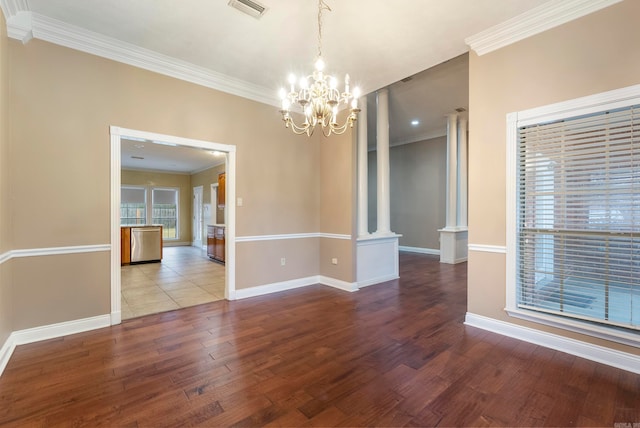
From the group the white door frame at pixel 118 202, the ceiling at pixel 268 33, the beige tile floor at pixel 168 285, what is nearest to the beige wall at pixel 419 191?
the ceiling at pixel 268 33

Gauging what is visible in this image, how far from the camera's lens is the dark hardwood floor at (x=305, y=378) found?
5.76ft

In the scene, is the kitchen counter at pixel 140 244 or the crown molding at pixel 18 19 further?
the kitchen counter at pixel 140 244

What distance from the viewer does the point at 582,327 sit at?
2.45m

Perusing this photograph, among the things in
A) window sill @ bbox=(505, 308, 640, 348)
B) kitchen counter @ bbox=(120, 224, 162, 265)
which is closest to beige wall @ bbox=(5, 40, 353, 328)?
window sill @ bbox=(505, 308, 640, 348)

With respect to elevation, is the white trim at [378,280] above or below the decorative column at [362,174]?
below

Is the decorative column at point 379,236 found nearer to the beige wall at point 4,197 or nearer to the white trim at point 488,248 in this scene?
the white trim at point 488,248

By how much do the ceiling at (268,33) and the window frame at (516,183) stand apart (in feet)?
3.07

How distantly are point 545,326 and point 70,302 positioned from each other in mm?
4711

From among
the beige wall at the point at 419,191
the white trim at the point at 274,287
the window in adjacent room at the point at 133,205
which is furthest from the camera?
the window in adjacent room at the point at 133,205

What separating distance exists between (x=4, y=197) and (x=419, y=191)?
8558mm

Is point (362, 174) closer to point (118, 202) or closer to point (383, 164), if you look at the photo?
point (383, 164)

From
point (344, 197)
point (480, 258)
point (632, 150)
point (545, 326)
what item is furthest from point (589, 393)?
point (344, 197)

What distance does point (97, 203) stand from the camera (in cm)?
307

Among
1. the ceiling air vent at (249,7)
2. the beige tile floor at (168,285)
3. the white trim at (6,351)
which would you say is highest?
the ceiling air vent at (249,7)
